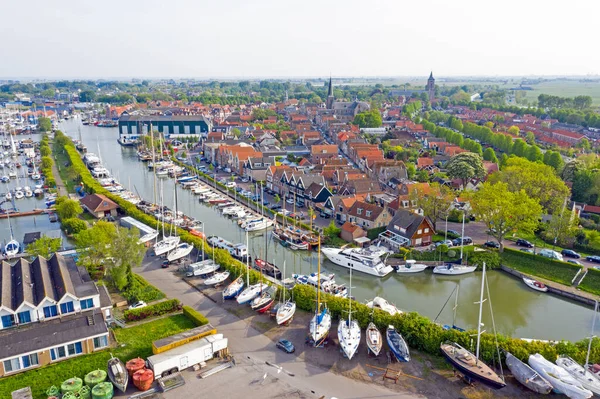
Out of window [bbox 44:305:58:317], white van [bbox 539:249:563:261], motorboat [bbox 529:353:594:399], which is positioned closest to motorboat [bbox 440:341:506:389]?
motorboat [bbox 529:353:594:399]

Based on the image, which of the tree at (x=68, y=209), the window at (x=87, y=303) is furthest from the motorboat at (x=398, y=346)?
the tree at (x=68, y=209)

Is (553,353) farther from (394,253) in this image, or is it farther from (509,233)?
(509,233)

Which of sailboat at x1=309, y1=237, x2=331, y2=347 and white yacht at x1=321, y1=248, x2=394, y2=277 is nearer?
sailboat at x1=309, y1=237, x2=331, y2=347

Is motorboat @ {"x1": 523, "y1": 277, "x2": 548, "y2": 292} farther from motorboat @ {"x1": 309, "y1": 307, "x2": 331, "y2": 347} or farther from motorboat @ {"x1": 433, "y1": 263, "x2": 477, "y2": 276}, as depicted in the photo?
motorboat @ {"x1": 309, "y1": 307, "x2": 331, "y2": 347}

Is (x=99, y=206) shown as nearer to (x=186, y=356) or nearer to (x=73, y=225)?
(x=73, y=225)

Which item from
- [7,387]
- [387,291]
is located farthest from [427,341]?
[7,387]

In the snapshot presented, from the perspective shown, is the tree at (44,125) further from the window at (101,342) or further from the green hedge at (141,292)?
the window at (101,342)
